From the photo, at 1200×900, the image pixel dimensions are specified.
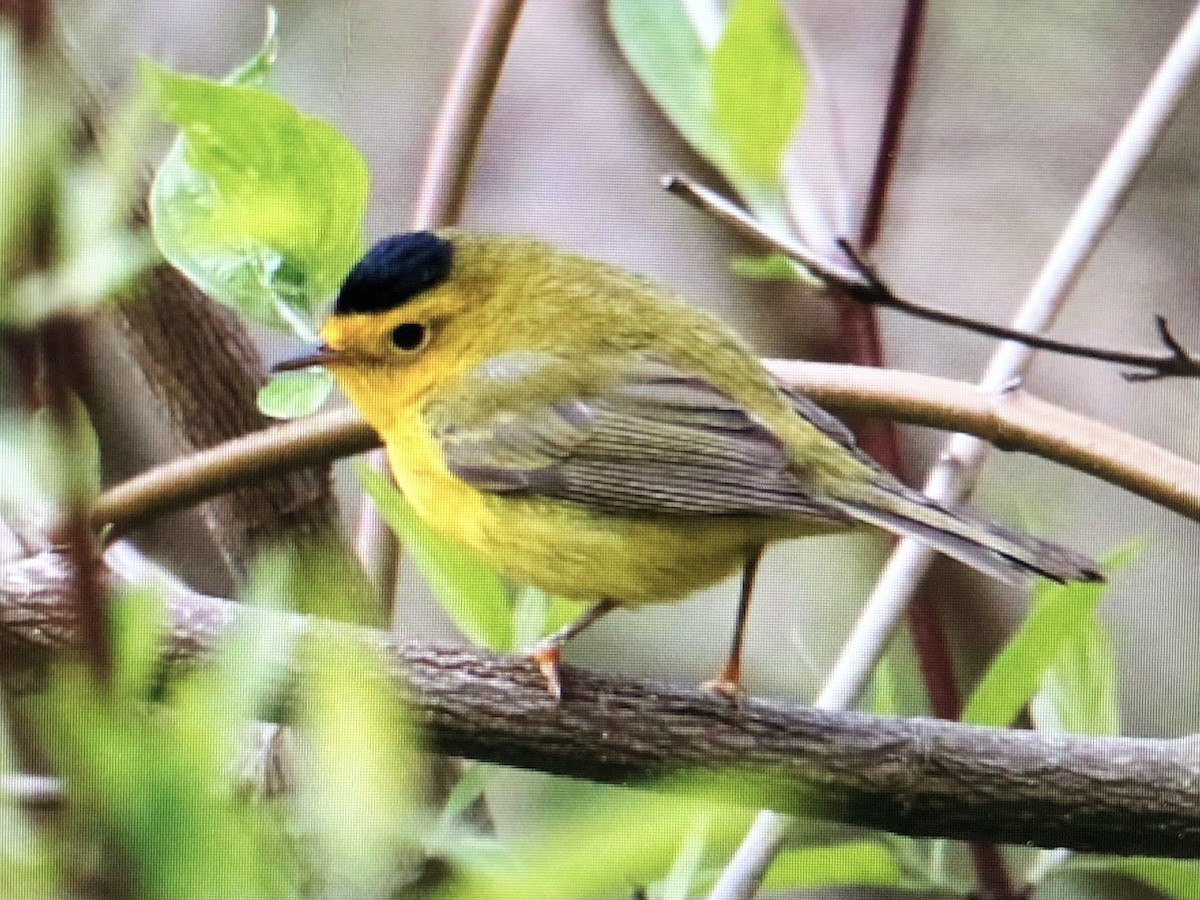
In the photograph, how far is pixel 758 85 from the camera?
683 millimetres

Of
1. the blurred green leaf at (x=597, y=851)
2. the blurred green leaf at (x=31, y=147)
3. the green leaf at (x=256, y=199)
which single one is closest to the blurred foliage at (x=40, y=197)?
the blurred green leaf at (x=31, y=147)

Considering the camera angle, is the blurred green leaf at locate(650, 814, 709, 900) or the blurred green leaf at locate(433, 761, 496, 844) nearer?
the blurred green leaf at locate(650, 814, 709, 900)

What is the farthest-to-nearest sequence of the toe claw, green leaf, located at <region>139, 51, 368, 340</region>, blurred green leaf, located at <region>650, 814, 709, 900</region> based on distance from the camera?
1. the toe claw
2. green leaf, located at <region>139, 51, 368, 340</region>
3. blurred green leaf, located at <region>650, 814, 709, 900</region>

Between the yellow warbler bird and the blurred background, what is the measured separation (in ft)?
0.35

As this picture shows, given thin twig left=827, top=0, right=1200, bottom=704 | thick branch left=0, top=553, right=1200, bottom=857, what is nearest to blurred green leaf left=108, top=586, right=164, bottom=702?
thick branch left=0, top=553, right=1200, bottom=857

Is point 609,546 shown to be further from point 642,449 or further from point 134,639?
point 134,639

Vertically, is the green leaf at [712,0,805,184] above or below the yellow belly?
above

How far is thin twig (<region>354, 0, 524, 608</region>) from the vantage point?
77 cm

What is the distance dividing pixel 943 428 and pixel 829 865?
24 cm

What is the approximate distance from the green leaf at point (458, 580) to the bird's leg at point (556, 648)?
3cm

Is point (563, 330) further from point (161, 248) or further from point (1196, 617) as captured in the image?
point (1196, 617)

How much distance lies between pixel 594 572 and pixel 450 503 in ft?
0.33

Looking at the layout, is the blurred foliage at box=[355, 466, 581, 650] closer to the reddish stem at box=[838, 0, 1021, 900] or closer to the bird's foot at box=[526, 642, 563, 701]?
the bird's foot at box=[526, 642, 563, 701]

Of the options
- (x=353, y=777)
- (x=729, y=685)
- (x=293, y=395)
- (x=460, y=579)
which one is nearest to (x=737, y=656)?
(x=729, y=685)
